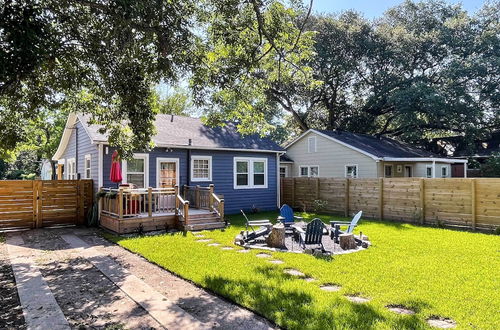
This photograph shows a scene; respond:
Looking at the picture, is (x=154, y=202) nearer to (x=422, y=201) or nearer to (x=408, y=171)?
(x=422, y=201)

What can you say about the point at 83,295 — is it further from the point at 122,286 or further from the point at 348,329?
the point at 348,329

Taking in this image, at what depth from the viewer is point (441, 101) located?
846 inches

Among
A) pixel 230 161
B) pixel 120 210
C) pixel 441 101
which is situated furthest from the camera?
pixel 441 101

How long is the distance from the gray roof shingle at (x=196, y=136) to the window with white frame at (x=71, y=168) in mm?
2841

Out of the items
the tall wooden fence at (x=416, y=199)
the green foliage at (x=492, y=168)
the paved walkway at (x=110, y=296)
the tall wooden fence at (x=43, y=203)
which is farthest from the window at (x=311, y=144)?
the paved walkway at (x=110, y=296)

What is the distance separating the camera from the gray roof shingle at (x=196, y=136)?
1319 cm

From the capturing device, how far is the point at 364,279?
17.4 feet

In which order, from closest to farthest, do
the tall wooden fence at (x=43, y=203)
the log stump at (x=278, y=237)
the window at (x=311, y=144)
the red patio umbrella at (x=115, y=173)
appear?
1. the log stump at (x=278, y=237)
2. the tall wooden fence at (x=43, y=203)
3. the red patio umbrella at (x=115, y=173)
4. the window at (x=311, y=144)

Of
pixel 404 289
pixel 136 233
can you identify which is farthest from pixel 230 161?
pixel 404 289

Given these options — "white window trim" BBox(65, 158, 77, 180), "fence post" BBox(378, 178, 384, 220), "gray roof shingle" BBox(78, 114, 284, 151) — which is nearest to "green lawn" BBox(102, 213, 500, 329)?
"fence post" BBox(378, 178, 384, 220)

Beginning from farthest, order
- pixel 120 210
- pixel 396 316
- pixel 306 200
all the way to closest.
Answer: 1. pixel 306 200
2. pixel 120 210
3. pixel 396 316

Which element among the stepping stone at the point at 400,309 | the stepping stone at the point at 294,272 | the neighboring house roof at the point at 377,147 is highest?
the neighboring house roof at the point at 377,147

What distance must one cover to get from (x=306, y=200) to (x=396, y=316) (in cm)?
1212

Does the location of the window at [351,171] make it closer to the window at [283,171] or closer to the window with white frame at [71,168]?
the window at [283,171]
